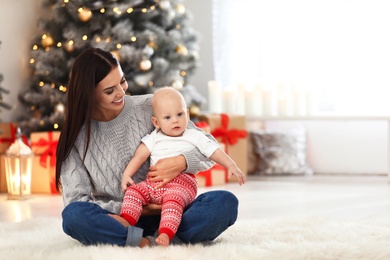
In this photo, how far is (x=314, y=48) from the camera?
579 centimetres

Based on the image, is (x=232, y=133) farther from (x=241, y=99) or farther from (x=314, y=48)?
(x=314, y=48)

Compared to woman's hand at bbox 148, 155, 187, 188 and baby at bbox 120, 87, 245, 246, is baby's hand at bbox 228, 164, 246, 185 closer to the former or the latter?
baby at bbox 120, 87, 245, 246

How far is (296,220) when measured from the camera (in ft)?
10.5

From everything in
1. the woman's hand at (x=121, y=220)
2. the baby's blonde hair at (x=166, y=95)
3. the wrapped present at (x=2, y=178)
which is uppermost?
the baby's blonde hair at (x=166, y=95)

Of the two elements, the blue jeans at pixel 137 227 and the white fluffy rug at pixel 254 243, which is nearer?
the white fluffy rug at pixel 254 243

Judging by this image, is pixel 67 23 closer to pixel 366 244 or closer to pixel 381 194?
pixel 381 194

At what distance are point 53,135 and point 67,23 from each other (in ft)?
2.48

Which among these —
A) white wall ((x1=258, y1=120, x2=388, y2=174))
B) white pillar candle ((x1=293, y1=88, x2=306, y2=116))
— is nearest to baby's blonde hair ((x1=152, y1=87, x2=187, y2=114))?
white pillar candle ((x1=293, y1=88, x2=306, y2=116))

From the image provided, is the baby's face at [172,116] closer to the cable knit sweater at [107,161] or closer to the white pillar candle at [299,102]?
the cable knit sweater at [107,161]

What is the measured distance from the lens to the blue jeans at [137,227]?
253 centimetres

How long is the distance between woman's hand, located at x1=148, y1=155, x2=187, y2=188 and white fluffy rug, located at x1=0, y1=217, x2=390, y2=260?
23 cm

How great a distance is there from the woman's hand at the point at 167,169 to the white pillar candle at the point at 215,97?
2.92 m

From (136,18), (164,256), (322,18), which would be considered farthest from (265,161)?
(164,256)

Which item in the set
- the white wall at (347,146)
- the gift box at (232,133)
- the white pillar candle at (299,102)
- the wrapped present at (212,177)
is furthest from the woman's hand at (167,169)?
the white wall at (347,146)
